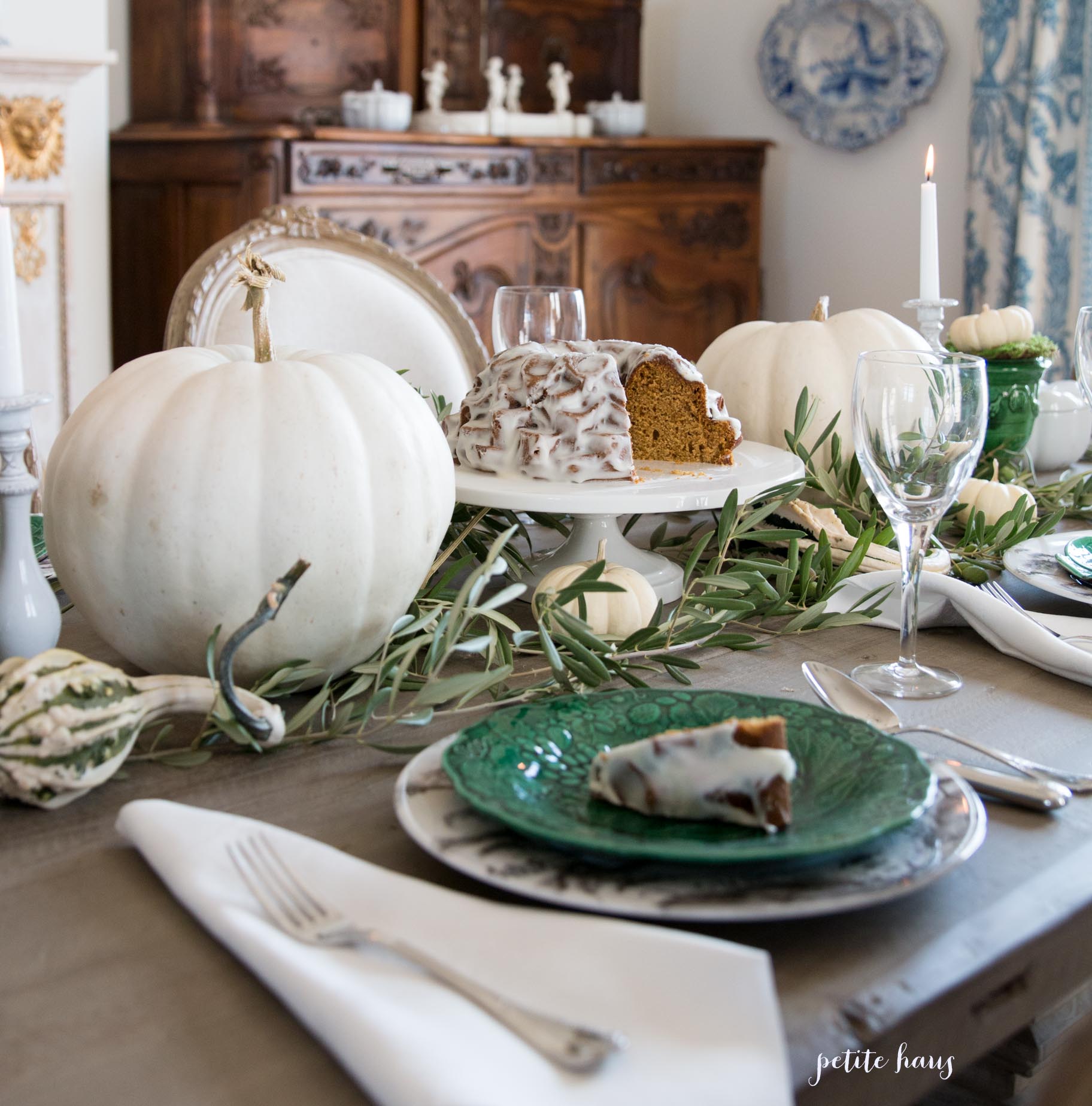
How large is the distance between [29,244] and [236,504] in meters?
2.57

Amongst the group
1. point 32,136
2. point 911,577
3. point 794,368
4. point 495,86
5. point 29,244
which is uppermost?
point 495,86

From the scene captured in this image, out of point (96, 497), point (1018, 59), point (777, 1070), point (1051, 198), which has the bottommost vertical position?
point (777, 1070)

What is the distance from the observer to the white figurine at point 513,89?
369 cm

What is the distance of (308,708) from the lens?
0.72 meters

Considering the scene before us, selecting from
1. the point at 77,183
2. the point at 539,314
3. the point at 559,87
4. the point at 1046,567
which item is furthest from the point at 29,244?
the point at 1046,567

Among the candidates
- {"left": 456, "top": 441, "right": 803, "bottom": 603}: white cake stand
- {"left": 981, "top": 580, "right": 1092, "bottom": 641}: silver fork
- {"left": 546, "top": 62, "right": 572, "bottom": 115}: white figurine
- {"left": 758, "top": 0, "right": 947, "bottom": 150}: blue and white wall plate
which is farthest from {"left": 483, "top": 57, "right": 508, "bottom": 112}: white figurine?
{"left": 981, "top": 580, "right": 1092, "bottom": 641}: silver fork

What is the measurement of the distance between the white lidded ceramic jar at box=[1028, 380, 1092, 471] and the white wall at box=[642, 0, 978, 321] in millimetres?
2376

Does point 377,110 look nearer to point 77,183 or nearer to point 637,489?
point 77,183

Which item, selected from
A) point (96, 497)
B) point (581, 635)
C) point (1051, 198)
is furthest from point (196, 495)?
point (1051, 198)

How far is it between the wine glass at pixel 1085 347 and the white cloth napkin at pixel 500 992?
0.85 metres

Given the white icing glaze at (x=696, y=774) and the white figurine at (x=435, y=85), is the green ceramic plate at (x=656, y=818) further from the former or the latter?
the white figurine at (x=435, y=85)

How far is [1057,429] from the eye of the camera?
1482 mm

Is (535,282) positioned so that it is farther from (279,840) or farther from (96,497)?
(279,840)

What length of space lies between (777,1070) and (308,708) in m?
0.38
